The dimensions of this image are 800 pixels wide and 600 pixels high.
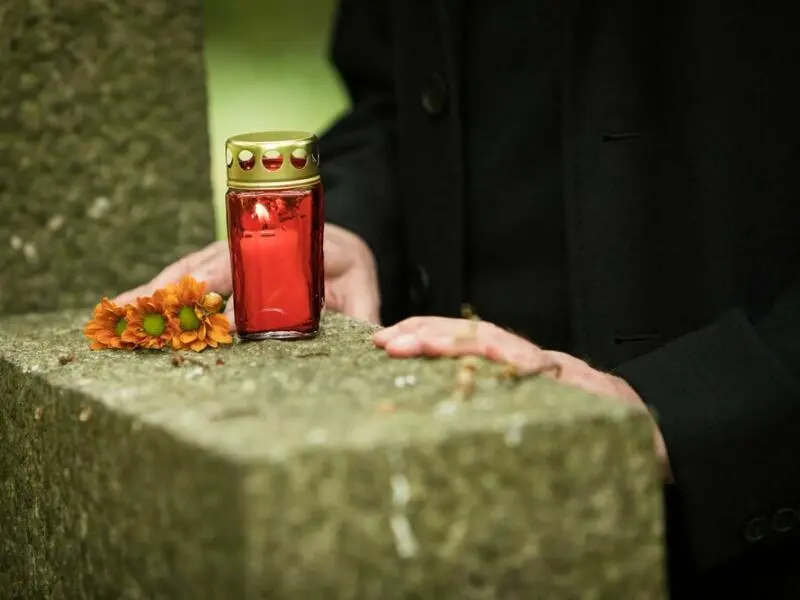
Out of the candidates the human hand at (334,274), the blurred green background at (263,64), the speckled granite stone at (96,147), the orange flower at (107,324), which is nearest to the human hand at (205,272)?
the human hand at (334,274)

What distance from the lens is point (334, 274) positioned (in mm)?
1230

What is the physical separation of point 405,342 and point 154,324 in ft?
0.67

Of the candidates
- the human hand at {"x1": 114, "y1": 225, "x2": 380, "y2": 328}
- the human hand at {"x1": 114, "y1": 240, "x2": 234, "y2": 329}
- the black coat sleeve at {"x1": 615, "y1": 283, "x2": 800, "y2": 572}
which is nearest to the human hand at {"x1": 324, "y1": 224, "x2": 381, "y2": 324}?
the human hand at {"x1": 114, "y1": 225, "x2": 380, "y2": 328}

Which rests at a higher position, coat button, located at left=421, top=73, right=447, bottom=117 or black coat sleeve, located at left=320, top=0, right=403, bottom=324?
coat button, located at left=421, top=73, right=447, bottom=117

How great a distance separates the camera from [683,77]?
3.69 ft

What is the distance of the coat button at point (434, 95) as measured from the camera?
1288 mm

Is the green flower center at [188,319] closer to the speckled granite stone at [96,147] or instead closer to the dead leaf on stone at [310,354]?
the dead leaf on stone at [310,354]

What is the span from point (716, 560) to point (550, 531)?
261 mm

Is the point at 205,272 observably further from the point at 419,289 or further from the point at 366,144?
the point at 366,144

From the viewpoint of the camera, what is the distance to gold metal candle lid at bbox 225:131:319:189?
35.8 inches

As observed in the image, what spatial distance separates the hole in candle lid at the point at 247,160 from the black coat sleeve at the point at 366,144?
1.37 ft

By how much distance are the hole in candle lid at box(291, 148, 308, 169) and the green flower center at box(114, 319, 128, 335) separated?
179 millimetres

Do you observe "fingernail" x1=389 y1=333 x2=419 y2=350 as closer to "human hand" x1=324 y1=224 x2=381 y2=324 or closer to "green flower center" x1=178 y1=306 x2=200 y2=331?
"green flower center" x1=178 y1=306 x2=200 y2=331

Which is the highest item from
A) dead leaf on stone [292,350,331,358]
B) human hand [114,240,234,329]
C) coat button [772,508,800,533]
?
dead leaf on stone [292,350,331,358]
